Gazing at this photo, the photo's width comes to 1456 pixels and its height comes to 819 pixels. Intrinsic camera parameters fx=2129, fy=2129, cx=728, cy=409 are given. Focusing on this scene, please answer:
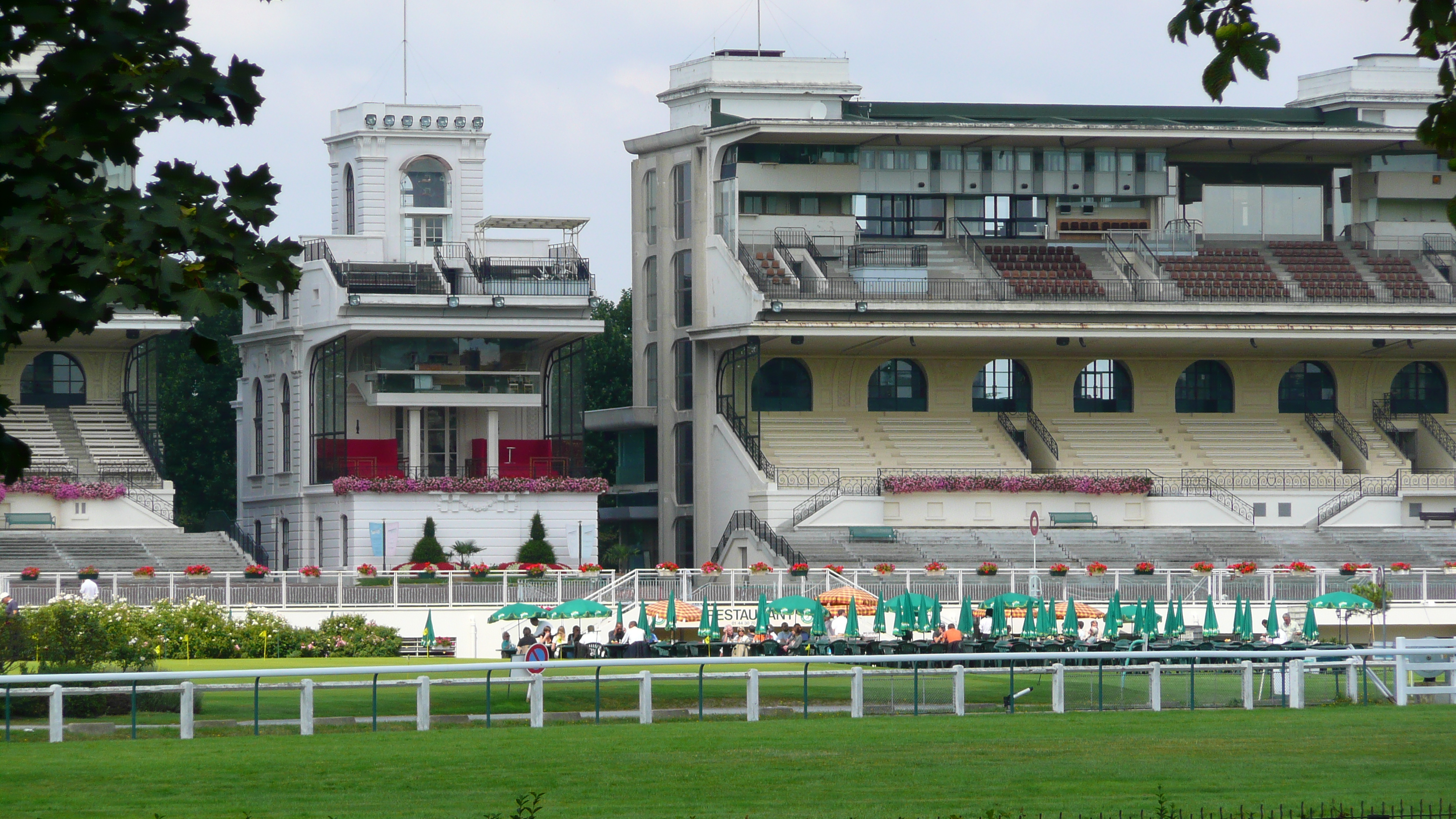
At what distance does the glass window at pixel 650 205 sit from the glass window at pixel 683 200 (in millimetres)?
1177

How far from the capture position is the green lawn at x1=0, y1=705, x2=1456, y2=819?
51.5 feet

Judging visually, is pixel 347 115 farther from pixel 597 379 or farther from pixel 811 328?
pixel 597 379

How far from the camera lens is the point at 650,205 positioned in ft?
213

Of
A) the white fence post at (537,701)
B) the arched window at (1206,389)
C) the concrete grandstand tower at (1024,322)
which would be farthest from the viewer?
the arched window at (1206,389)

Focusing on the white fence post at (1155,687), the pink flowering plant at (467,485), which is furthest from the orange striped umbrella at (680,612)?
the white fence post at (1155,687)

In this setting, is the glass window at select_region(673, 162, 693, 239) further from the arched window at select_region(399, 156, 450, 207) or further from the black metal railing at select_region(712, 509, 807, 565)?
the black metal railing at select_region(712, 509, 807, 565)

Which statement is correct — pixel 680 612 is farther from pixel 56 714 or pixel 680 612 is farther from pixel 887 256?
pixel 887 256

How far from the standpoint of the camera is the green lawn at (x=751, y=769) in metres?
15.7

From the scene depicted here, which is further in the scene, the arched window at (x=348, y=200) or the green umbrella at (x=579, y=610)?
the arched window at (x=348, y=200)

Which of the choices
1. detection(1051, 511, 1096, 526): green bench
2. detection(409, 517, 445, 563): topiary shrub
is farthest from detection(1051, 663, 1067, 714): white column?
detection(1051, 511, 1096, 526): green bench

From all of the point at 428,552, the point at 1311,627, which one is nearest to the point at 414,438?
the point at 428,552

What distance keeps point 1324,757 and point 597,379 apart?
64.6m

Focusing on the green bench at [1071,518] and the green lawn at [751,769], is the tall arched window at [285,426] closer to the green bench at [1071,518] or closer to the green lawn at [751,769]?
the green bench at [1071,518]

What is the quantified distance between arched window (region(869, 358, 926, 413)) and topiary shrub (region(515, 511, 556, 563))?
1083 centimetres
